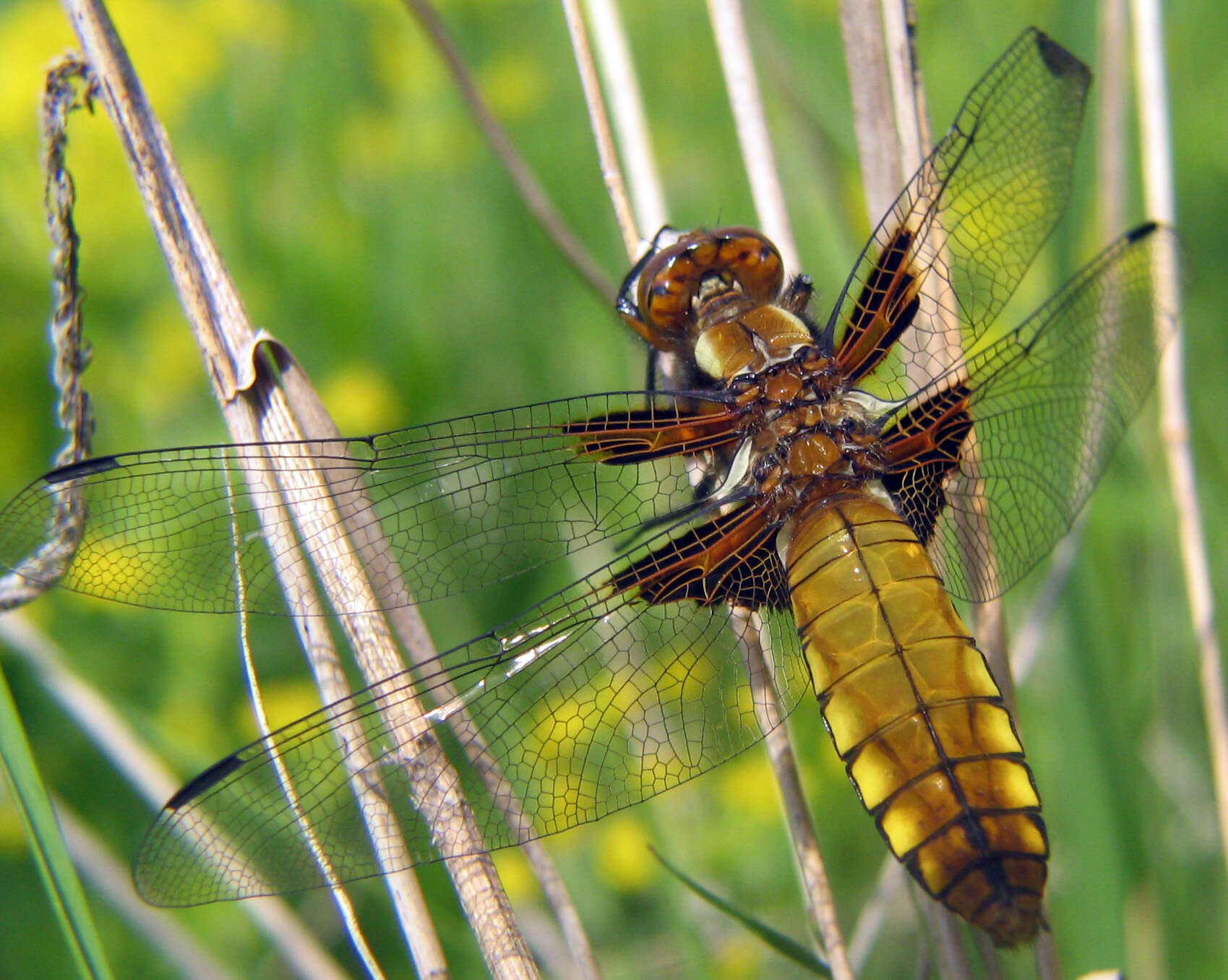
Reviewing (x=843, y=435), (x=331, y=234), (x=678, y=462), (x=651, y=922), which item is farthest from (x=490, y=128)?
(x=651, y=922)

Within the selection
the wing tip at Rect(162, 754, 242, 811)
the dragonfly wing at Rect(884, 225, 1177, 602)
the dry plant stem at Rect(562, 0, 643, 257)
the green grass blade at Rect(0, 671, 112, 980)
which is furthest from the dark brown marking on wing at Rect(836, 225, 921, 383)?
the green grass blade at Rect(0, 671, 112, 980)

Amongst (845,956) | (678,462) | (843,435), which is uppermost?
(678,462)

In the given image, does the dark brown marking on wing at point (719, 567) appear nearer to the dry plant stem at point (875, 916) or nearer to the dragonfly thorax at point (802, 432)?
the dragonfly thorax at point (802, 432)

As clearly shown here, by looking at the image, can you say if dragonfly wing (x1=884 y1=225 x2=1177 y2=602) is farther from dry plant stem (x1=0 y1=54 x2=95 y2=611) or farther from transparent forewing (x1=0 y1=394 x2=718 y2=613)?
dry plant stem (x1=0 y1=54 x2=95 y2=611)

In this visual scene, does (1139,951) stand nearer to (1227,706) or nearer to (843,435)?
(1227,706)

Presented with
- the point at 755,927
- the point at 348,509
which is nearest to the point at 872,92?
the point at 348,509

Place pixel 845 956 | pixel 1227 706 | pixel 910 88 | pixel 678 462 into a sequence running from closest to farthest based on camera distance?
pixel 845 956 < pixel 910 88 < pixel 678 462 < pixel 1227 706
